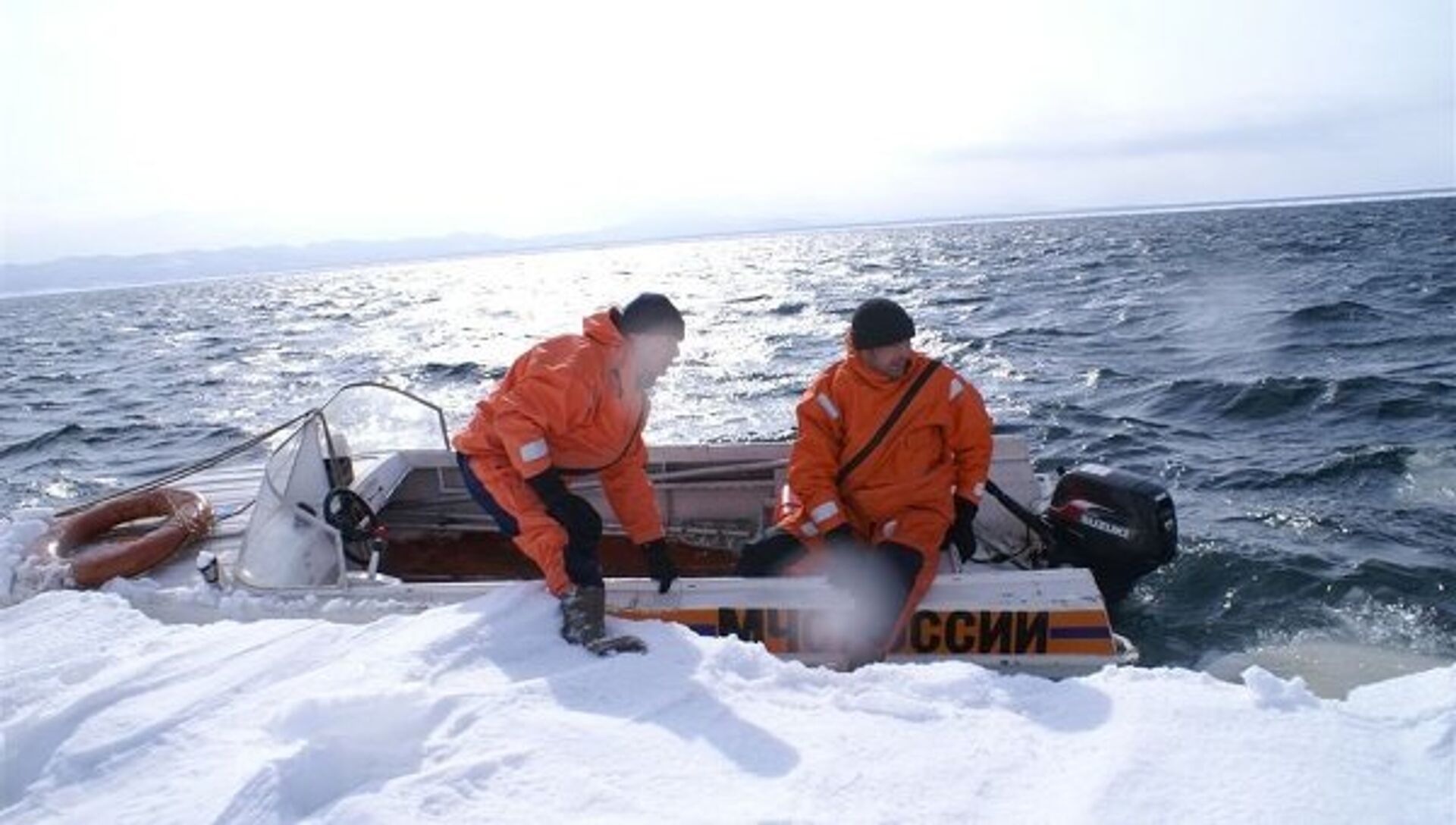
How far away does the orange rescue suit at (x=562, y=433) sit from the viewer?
159 inches

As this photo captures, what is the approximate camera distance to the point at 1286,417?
1064cm

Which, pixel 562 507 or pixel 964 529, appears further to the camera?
pixel 964 529

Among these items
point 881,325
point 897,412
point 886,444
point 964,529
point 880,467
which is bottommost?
point 964,529

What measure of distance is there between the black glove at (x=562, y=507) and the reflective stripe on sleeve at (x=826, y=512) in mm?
1170

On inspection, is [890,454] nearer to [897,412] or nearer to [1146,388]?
[897,412]

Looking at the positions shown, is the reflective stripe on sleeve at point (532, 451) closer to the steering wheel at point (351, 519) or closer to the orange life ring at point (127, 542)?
the steering wheel at point (351, 519)

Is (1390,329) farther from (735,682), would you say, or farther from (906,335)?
(735,682)

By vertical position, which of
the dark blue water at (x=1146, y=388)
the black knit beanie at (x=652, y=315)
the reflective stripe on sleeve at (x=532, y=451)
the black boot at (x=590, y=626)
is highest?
the black knit beanie at (x=652, y=315)

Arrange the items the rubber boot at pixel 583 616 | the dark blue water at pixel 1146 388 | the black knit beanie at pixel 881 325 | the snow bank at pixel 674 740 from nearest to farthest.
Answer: the snow bank at pixel 674 740 < the rubber boot at pixel 583 616 < the black knit beanie at pixel 881 325 < the dark blue water at pixel 1146 388

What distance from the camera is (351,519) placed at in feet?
18.4

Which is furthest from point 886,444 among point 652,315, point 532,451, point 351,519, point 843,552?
point 351,519

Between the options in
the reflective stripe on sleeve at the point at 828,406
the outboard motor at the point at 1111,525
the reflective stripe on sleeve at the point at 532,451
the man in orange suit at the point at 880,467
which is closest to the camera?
the reflective stripe on sleeve at the point at 532,451

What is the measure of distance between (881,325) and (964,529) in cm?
126

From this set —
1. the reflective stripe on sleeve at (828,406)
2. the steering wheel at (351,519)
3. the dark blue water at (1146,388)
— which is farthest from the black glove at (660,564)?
the dark blue water at (1146,388)
